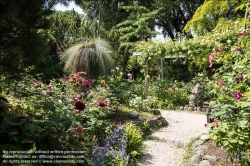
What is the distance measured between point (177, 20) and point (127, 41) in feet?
18.4

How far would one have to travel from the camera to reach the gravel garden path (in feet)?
11.4

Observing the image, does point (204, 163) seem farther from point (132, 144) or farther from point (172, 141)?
point (172, 141)

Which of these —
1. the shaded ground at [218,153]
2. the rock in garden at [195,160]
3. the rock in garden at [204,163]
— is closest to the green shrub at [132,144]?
the rock in garden at [195,160]

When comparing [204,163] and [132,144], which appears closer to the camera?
[204,163]

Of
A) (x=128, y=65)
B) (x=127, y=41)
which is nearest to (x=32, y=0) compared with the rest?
(x=128, y=65)

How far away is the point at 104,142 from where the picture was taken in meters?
3.17

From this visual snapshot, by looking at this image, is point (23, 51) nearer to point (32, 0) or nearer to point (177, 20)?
point (32, 0)

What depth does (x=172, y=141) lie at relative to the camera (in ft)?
14.3

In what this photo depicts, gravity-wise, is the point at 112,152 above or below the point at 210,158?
above

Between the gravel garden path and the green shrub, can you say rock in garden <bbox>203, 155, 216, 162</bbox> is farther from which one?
the green shrub

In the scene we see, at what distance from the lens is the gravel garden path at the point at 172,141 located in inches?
136

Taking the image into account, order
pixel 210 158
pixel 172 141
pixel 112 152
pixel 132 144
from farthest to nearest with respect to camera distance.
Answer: pixel 172 141 < pixel 132 144 < pixel 210 158 < pixel 112 152

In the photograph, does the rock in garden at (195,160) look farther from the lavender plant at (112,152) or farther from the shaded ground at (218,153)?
the lavender plant at (112,152)

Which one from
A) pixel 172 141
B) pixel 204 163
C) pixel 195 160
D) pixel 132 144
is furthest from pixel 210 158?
pixel 172 141
